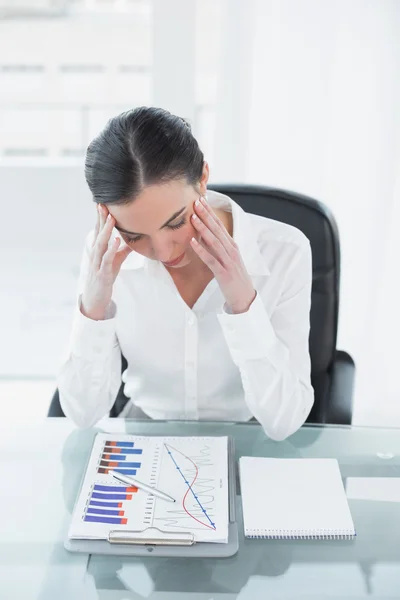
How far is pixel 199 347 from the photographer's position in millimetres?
→ 1377

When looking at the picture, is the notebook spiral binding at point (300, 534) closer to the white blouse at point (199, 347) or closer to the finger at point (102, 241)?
the white blouse at point (199, 347)

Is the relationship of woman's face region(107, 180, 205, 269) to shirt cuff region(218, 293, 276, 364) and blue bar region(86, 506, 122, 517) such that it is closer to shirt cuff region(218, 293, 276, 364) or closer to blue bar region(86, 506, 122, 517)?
shirt cuff region(218, 293, 276, 364)

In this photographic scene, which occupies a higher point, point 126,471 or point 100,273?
point 100,273

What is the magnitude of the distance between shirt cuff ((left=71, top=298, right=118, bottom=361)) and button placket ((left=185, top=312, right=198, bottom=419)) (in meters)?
0.16

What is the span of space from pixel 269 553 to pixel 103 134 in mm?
667

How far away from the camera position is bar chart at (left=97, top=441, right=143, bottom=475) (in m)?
1.08

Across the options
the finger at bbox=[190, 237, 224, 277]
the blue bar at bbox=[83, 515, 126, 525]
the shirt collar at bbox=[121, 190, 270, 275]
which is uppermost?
the finger at bbox=[190, 237, 224, 277]

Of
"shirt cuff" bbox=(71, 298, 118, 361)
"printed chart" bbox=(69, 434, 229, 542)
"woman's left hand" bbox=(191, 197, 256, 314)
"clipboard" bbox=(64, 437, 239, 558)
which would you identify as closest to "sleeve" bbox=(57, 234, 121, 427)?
"shirt cuff" bbox=(71, 298, 118, 361)

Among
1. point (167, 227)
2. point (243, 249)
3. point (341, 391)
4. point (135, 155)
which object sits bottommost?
point (341, 391)

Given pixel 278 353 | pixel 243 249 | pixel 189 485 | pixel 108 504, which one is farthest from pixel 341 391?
pixel 108 504

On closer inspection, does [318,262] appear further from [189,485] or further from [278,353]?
[189,485]

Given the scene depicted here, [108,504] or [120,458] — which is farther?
[120,458]

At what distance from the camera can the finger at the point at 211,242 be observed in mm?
1159

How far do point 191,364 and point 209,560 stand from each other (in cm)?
51
